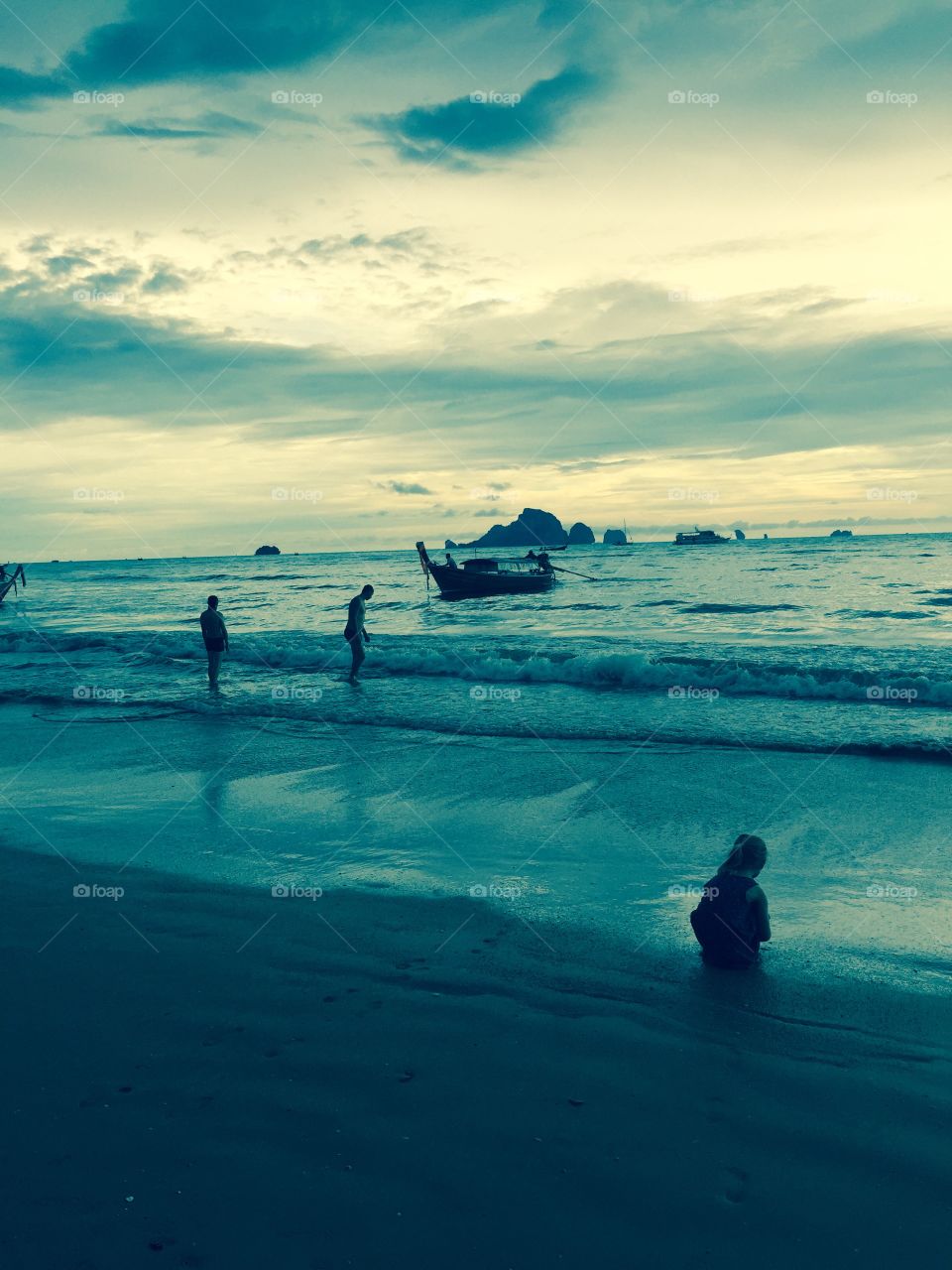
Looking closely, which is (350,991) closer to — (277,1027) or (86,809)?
(277,1027)

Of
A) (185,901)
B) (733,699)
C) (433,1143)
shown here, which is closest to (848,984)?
(433,1143)

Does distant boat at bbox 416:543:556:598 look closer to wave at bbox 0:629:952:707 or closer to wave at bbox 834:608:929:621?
wave at bbox 0:629:952:707

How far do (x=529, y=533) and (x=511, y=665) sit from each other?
134781 millimetres

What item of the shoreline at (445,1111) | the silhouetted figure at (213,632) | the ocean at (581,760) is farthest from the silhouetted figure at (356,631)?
the shoreline at (445,1111)

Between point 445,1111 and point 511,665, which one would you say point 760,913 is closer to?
point 445,1111

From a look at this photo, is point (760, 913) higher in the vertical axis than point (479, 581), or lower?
lower

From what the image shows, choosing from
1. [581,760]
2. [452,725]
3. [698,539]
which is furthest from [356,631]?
[698,539]

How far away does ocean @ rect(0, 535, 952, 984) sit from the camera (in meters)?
6.63

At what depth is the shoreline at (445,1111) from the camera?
3.03 meters

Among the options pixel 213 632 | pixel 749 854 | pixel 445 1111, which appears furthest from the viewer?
pixel 213 632

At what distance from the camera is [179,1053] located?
4.12 m

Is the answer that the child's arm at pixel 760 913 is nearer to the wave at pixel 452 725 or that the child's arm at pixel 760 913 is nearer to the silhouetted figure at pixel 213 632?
the wave at pixel 452 725

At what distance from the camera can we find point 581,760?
1114 centimetres

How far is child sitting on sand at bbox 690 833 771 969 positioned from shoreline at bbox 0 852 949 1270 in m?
0.19
